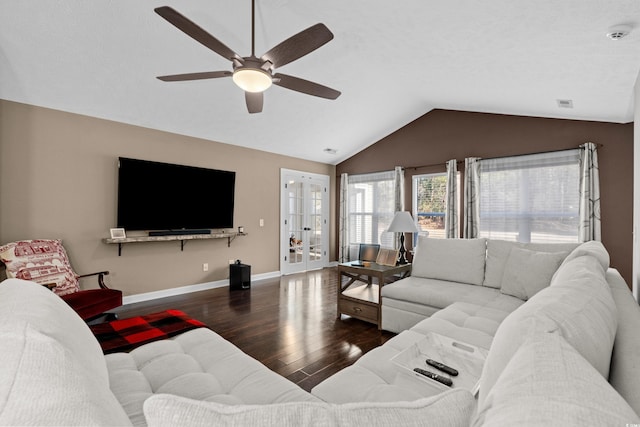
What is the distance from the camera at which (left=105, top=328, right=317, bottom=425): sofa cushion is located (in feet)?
4.03

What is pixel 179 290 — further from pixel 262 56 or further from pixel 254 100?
pixel 262 56

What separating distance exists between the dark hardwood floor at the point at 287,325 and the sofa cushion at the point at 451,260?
0.88m

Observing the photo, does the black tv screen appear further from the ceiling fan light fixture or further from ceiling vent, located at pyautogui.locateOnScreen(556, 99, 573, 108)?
ceiling vent, located at pyautogui.locateOnScreen(556, 99, 573, 108)

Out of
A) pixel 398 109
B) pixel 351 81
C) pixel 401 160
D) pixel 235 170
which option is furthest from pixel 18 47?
pixel 401 160

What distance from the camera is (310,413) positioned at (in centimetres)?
54

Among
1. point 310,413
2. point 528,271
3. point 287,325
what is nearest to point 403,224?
point 528,271

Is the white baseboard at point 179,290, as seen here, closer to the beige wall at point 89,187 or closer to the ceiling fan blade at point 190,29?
the beige wall at point 89,187

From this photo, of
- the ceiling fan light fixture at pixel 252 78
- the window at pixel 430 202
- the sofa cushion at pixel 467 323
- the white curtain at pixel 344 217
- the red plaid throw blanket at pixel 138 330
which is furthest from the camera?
the white curtain at pixel 344 217

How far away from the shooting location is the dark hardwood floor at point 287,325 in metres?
2.57

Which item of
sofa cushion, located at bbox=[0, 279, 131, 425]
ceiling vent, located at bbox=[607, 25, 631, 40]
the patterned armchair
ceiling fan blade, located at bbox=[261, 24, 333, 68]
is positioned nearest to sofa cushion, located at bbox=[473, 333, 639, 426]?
sofa cushion, located at bbox=[0, 279, 131, 425]

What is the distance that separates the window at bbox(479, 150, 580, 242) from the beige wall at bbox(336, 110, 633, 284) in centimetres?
21

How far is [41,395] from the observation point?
51 cm

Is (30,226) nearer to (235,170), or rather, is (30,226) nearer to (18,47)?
(18,47)

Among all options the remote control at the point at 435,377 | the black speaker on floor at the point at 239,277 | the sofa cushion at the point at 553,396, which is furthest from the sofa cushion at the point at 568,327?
the black speaker on floor at the point at 239,277
